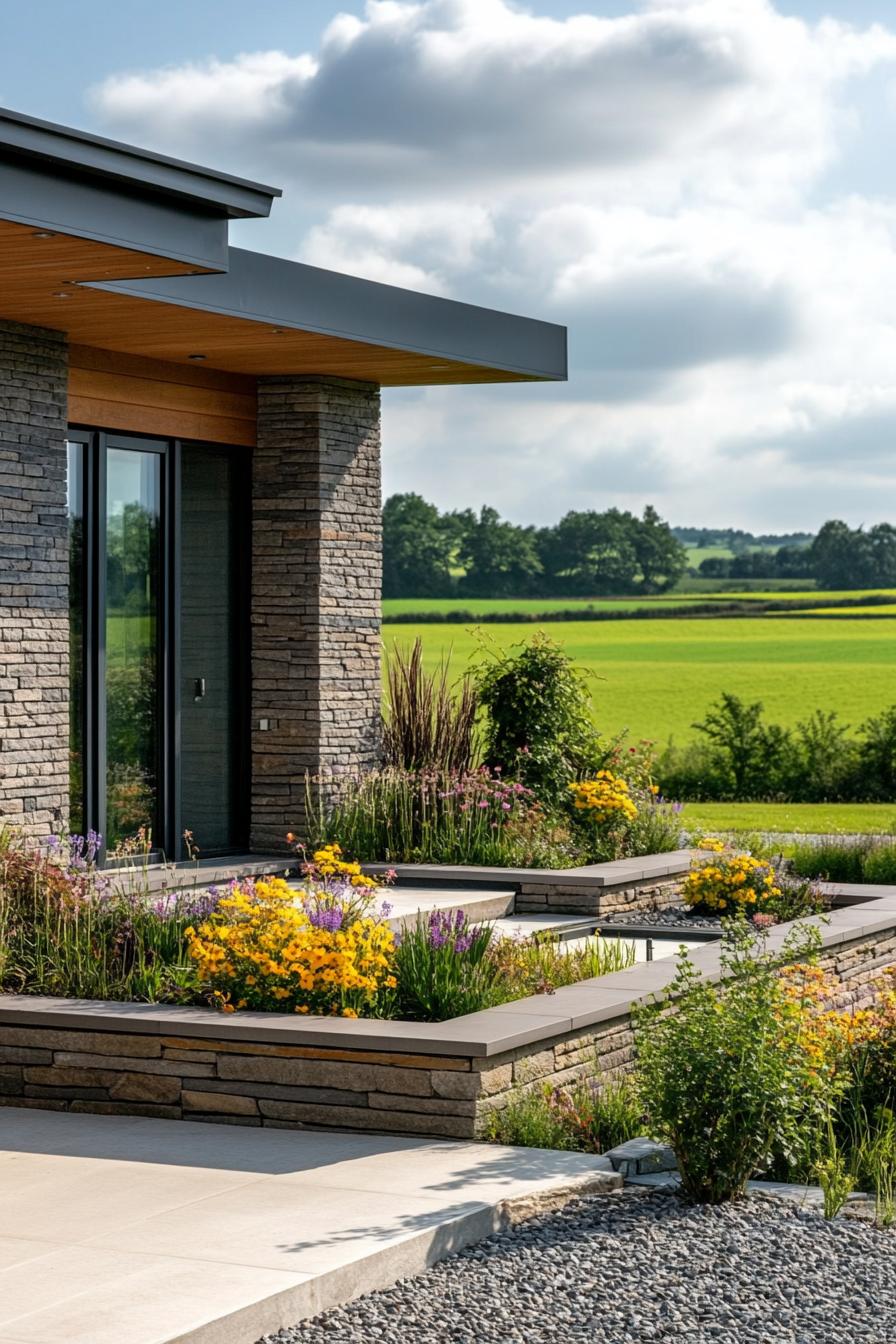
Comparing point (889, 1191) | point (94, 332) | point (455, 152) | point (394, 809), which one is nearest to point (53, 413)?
point (94, 332)

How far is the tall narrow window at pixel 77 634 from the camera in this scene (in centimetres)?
1090

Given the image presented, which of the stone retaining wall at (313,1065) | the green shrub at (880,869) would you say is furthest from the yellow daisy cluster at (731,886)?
the stone retaining wall at (313,1065)

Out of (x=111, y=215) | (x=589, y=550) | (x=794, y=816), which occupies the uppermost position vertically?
(x=589, y=550)

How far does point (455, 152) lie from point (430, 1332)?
22.7 feet

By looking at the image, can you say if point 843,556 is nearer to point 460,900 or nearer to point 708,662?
point 708,662

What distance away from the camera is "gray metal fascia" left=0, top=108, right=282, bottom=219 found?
6891 millimetres

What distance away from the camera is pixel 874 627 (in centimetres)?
4997

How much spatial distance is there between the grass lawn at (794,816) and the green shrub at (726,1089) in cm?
1208

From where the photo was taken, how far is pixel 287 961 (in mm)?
6609

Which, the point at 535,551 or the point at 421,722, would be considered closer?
the point at 421,722

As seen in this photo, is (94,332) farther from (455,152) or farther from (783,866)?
(783,866)

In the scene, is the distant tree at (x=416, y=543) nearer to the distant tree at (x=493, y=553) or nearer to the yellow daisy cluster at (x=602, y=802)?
the distant tree at (x=493, y=553)

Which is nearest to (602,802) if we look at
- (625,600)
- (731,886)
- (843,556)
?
(731,886)

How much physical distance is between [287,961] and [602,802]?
597 centimetres
